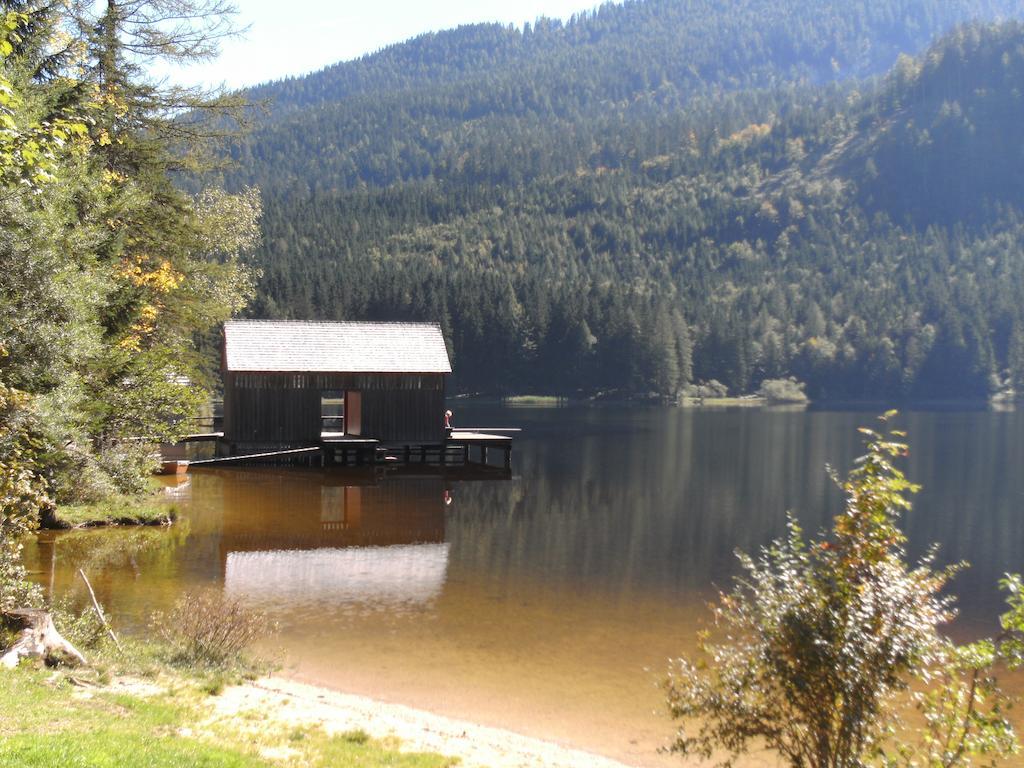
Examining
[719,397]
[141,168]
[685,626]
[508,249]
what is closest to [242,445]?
[141,168]

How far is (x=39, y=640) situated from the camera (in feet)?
32.0

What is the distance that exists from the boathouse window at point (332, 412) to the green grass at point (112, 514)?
1511cm

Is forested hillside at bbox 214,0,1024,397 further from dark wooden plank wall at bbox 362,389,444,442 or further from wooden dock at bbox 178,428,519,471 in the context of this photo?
wooden dock at bbox 178,428,519,471

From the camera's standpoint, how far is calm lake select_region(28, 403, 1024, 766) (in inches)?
484

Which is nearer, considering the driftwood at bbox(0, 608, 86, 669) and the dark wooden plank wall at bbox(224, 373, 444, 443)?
the driftwood at bbox(0, 608, 86, 669)

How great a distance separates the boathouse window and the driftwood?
2672 cm

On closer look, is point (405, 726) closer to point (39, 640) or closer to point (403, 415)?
point (39, 640)

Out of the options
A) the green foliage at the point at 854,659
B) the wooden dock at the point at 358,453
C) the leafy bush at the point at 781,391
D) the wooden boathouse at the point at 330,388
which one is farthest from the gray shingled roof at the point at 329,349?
the leafy bush at the point at 781,391

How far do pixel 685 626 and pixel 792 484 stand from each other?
64.2 ft

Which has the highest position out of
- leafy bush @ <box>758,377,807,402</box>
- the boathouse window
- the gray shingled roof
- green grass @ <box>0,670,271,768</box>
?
the gray shingled roof

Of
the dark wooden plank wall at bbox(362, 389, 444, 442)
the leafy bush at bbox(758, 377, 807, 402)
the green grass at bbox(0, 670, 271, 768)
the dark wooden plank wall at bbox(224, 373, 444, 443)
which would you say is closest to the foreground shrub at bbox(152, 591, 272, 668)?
the green grass at bbox(0, 670, 271, 768)

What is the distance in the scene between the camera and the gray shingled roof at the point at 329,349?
3597 centimetres

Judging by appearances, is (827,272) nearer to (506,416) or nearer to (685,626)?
(506,416)

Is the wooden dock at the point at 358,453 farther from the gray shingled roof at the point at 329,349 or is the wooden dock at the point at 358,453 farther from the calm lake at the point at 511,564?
the gray shingled roof at the point at 329,349
